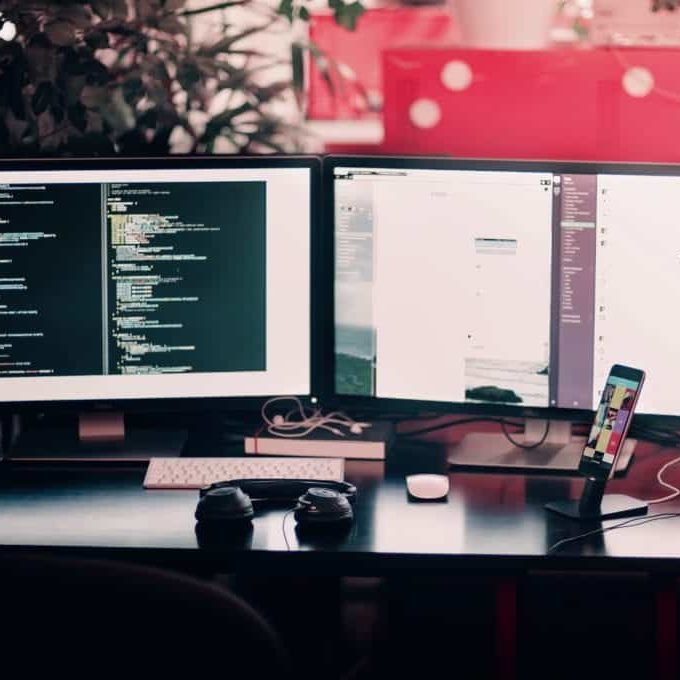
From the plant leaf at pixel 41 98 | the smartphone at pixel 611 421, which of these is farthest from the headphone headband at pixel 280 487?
the plant leaf at pixel 41 98

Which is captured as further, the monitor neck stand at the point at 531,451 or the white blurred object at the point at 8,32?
the white blurred object at the point at 8,32

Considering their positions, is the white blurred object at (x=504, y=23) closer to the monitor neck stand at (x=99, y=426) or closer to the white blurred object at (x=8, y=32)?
the white blurred object at (x=8, y=32)

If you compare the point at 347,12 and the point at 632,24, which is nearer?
the point at 632,24

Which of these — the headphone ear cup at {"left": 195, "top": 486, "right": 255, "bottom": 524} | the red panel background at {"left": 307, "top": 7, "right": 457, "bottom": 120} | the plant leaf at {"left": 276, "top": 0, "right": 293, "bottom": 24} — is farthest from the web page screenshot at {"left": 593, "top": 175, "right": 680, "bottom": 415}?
the red panel background at {"left": 307, "top": 7, "right": 457, "bottom": 120}

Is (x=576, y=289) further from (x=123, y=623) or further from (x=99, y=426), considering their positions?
(x=123, y=623)

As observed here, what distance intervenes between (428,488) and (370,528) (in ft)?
0.47

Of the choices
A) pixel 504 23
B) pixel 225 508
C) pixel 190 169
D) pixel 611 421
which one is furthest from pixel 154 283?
pixel 504 23

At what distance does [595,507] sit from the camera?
64.9 inches

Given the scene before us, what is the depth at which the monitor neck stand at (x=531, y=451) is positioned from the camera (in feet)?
6.09

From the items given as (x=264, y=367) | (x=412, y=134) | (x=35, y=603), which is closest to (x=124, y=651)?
(x=35, y=603)

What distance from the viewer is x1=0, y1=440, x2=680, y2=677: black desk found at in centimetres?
151

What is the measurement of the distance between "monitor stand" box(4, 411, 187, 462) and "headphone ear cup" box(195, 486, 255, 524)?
0.31 m

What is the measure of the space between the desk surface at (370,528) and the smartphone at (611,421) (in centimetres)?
8

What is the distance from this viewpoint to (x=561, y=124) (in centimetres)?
211
